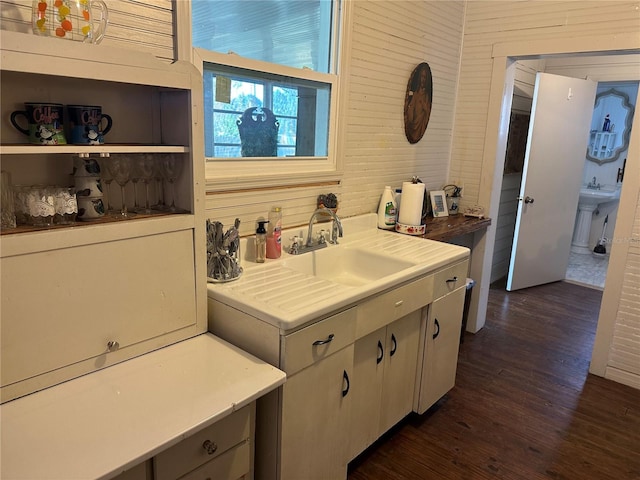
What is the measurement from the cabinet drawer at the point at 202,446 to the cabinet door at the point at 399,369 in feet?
2.74

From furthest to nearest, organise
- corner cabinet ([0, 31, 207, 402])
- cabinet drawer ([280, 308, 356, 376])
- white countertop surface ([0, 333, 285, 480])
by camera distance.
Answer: cabinet drawer ([280, 308, 356, 376]), corner cabinet ([0, 31, 207, 402]), white countertop surface ([0, 333, 285, 480])

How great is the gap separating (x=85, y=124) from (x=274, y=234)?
923 millimetres

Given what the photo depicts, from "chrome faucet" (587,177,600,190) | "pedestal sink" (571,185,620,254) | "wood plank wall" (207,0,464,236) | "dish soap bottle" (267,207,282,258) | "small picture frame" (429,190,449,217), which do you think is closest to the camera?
"dish soap bottle" (267,207,282,258)

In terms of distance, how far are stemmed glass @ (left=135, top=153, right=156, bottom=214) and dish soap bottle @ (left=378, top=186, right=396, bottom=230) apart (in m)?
1.53

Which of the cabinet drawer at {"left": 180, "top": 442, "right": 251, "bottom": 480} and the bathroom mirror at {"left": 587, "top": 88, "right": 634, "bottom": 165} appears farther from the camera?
the bathroom mirror at {"left": 587, "top": 88, "right": 634, "bottom": 165}

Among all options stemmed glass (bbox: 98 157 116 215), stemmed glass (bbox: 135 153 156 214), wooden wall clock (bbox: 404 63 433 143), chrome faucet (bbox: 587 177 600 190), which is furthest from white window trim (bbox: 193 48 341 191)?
chrome faucet (bbox: 587 177 600 190)

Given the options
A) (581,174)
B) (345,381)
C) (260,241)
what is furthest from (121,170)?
(581,174)

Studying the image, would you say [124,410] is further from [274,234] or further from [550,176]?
[550,176]

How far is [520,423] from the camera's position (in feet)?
7.91

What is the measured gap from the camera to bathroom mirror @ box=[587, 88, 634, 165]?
523cm

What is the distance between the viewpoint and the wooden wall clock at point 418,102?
9.53 ft

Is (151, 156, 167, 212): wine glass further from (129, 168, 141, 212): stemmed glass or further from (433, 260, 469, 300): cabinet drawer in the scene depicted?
(433, 260, 469, 300): cabinet drawer

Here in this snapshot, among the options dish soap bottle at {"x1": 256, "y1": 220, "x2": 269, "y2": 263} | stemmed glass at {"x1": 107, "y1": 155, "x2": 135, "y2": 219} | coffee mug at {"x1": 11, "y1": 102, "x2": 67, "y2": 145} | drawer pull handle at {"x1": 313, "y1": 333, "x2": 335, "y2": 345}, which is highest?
coffee mug at {"x1": 11, "y1": 102, "x2": 67, "y2": 145}

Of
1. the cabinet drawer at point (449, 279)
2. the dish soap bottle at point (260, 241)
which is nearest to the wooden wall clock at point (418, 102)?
the cabinet drawer at point (449, 279)
